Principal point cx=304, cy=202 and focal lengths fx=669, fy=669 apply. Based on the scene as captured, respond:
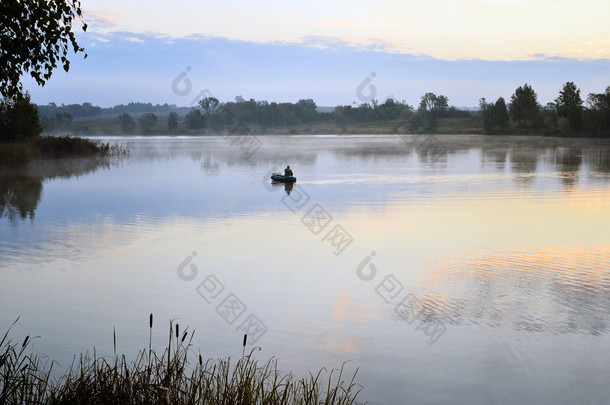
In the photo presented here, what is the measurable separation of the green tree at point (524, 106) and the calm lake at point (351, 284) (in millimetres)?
120995

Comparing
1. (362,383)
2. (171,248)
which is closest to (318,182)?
(171,248)

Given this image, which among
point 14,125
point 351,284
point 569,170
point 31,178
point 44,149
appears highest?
point 14,125

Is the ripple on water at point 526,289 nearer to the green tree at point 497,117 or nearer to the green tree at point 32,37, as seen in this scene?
the green tree at point 32,37

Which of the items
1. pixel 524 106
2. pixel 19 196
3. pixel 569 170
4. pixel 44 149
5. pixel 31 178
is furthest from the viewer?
pixel 524 106

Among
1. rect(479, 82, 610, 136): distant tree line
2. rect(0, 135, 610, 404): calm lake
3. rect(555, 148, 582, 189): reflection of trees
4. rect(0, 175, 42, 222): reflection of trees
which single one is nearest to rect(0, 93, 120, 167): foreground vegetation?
rect(0, 175, 42, 222): reflection of trees

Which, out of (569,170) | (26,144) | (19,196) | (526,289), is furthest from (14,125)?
(526,289)

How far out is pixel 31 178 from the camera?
40438 mm

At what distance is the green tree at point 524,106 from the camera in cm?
14450

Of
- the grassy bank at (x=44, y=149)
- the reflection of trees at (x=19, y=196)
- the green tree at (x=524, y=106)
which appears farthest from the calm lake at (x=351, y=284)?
the green tree at (x=524, y=106)

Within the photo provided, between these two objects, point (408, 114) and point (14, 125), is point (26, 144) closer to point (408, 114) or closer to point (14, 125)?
point (14, 125)

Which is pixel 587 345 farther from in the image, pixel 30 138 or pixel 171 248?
pixel 30 138

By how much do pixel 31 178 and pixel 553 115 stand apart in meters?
118

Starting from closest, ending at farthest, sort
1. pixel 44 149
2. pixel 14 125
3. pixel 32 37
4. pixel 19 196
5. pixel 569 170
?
pixel 32 37
pixel 19 196
pixel 569 170
pixel 14 125
pixel 44 149

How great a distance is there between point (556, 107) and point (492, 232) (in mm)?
123198
